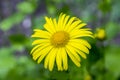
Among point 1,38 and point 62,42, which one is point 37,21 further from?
point 62,42

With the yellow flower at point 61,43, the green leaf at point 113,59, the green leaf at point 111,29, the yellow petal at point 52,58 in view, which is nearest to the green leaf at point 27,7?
the green leaf at point 111,29

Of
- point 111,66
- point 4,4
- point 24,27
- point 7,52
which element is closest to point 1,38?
point 24,27

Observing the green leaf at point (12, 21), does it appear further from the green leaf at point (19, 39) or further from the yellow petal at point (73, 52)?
the yellow petal at point (73, 52)

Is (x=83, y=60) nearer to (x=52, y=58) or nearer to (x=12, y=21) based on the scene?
(x=52, y=58)

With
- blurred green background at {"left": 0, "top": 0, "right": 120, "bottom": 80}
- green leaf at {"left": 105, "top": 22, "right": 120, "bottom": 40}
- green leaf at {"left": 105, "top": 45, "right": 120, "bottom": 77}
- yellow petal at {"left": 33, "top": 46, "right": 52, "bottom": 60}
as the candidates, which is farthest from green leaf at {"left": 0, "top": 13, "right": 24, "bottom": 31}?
yellow petal at {"left": 33, "top": 46, "right": 52, "bottom": 60}

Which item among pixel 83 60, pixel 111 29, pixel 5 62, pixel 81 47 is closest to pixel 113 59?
pixel 111 29
